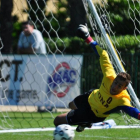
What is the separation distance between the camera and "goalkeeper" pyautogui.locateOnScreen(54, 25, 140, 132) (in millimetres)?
6656

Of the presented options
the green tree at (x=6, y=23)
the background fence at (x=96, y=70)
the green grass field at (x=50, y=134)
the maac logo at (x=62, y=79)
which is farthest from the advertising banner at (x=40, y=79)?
the green tree at (x=6, y=23)

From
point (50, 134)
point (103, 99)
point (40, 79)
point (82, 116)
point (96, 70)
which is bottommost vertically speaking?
point (96, 70)

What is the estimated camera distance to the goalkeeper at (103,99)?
6656 millimetres

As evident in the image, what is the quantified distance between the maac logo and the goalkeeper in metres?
2.95

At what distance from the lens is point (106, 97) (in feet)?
22.9

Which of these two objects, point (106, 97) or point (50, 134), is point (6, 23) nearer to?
point (50, 134)

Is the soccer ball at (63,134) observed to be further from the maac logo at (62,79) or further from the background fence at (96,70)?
the background fence at (96,70)

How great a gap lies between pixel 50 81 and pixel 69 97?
1.79ft

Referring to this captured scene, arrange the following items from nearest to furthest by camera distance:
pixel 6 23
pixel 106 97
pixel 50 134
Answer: pixel 106 97
pixel 50 134
pixel 6 23

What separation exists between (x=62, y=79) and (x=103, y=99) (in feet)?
12.2

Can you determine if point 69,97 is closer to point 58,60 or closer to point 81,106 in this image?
point 58,60

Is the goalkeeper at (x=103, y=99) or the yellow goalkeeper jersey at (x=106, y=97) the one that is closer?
the goalkeeper at (x=103, y=99)

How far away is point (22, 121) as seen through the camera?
9.51m

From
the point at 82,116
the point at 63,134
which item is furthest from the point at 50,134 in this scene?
the point at 63,134
